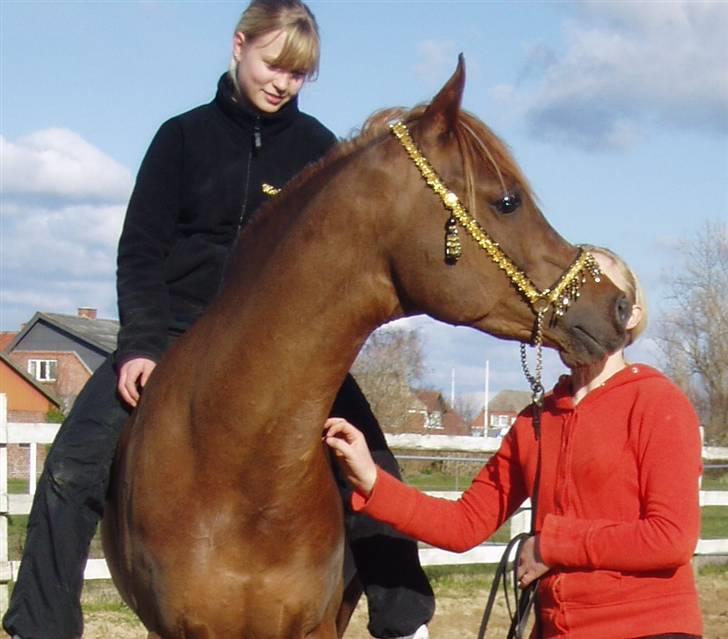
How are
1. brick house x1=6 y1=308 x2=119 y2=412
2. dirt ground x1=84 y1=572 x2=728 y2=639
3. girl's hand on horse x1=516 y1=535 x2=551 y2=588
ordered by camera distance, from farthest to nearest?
brick house x1=6 y1=308 x2=119 y2=412 → dirt ground x1=84 y1=572 x2=728 y2=639 → girl's hand on horse x1=516 y1=535 x2=551 y2=588

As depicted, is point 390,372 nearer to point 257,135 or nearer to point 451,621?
point 451,621

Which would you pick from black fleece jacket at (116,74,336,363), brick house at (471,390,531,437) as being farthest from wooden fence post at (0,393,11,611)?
brick house at (471,390,531,437)

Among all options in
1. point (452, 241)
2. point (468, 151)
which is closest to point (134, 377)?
point (452, 241)

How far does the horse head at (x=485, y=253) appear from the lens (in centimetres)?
323

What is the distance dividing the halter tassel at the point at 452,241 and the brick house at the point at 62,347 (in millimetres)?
56491

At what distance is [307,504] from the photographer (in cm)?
350

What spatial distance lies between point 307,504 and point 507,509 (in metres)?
0.76

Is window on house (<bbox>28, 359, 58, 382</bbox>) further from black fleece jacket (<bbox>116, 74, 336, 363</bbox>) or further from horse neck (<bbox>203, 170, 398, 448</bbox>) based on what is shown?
horse neck (<bbox>203, 170, 398, 448</bbox>)

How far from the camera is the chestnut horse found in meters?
3.26

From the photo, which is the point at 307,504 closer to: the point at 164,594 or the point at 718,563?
the point at 164,594

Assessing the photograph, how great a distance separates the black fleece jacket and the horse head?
3.11 feet

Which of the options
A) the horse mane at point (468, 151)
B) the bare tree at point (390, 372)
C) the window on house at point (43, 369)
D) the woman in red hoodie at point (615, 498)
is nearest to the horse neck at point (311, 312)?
the horse mane at point (468, 151)

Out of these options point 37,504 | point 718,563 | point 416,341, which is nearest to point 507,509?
point 37,504

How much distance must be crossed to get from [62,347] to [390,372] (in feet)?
110
